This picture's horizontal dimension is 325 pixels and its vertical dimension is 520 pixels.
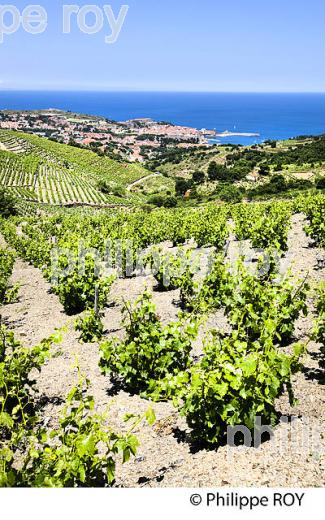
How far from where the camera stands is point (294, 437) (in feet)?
13.3

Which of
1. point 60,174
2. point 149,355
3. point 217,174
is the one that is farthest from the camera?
point 217,174

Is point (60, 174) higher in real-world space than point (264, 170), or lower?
lower

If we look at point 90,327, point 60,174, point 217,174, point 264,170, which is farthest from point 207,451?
point 60,174

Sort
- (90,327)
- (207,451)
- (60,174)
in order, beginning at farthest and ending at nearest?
(60,174), (90,327), (207,451)

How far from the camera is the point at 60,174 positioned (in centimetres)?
8669

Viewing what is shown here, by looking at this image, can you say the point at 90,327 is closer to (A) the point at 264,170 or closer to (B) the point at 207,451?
(B) the point at 207,451

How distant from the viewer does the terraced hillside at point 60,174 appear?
234 ft

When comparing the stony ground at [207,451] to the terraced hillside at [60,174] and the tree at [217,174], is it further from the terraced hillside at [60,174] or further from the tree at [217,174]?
the tree at [217,174]

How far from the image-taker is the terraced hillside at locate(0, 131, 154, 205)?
234 ft

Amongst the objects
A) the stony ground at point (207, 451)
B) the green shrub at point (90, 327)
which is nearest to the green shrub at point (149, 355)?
the stony ground at point (207, 451)

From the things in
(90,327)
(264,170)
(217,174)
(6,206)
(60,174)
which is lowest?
(6,206)

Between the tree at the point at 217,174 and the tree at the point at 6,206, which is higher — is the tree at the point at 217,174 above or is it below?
above

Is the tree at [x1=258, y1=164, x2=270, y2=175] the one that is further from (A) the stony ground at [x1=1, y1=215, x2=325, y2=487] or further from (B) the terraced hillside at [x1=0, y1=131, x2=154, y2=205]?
(A) the stony ground at [x1=1, y1=215, x2=325, y2=487]

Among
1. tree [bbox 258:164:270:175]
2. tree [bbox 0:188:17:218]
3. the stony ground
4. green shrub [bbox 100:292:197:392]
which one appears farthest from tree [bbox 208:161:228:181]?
green shrub [bbox 100:292:197:392]
